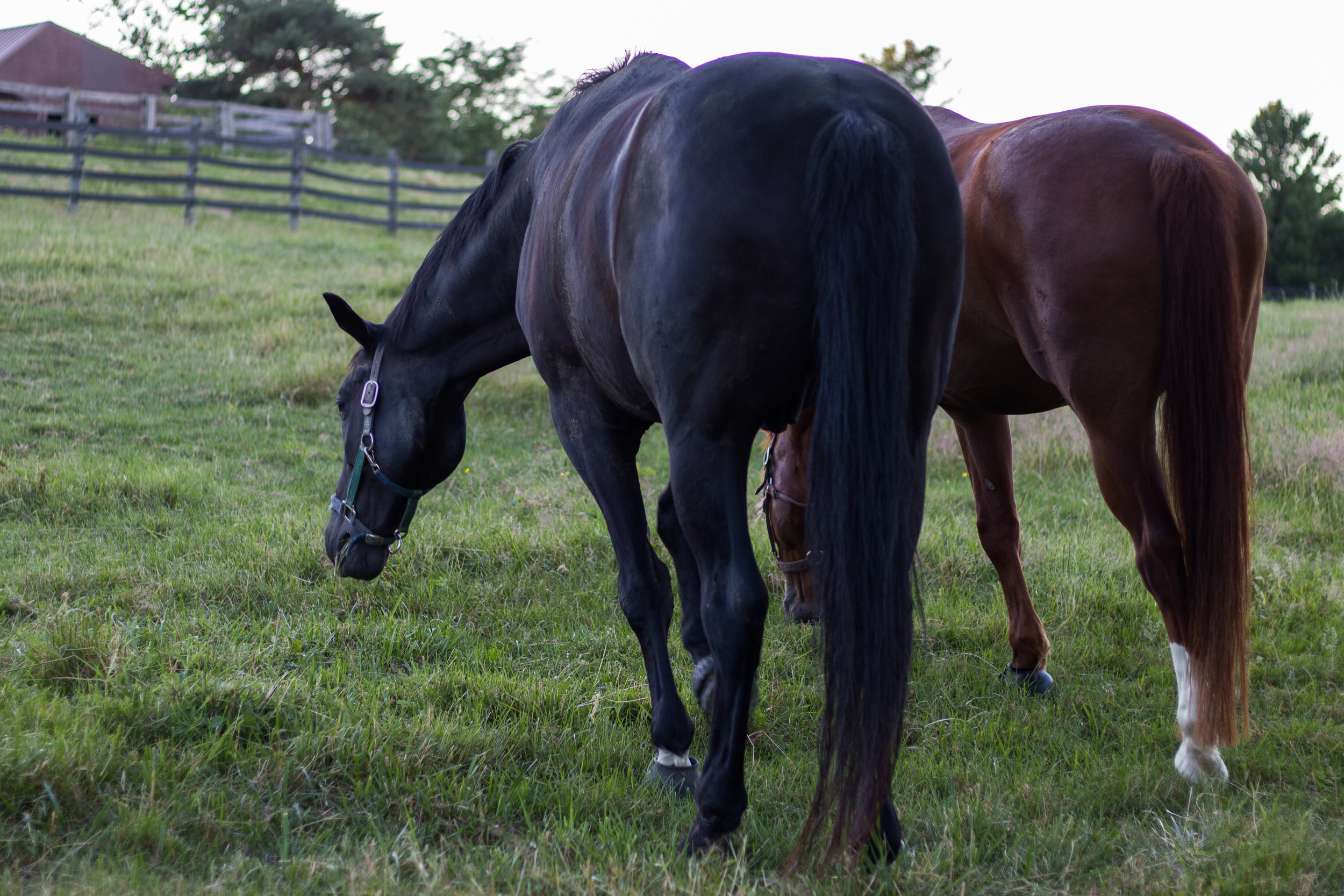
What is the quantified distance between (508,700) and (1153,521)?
2.07m

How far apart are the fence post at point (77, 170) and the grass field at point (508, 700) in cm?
1116

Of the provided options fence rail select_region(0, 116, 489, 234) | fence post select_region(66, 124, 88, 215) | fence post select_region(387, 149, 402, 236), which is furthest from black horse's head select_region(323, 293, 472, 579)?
fence post select_region(387, 149, 402, 236)

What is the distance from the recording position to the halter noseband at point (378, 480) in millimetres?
3529

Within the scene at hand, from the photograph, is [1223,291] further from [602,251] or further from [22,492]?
[22,492]

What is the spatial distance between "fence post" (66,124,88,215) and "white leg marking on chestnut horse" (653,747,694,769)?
55.5ft

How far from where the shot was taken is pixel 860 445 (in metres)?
1.87

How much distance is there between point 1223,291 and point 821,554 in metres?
1.55

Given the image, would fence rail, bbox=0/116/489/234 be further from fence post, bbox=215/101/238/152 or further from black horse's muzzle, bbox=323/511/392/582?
black horse's muzzle, bbox=323/511/392/582

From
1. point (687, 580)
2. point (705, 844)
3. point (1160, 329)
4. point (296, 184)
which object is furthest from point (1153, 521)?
point (296, 184)

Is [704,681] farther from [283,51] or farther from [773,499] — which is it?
[283,51]

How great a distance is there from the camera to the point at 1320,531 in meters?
4.89

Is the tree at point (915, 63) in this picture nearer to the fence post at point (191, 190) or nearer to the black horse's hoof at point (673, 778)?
the fence post at point (191, 190)

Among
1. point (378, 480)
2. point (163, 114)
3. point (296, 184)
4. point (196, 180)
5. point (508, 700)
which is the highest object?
point (163, 114)

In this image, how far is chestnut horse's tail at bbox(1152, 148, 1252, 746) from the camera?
2.60 metres
